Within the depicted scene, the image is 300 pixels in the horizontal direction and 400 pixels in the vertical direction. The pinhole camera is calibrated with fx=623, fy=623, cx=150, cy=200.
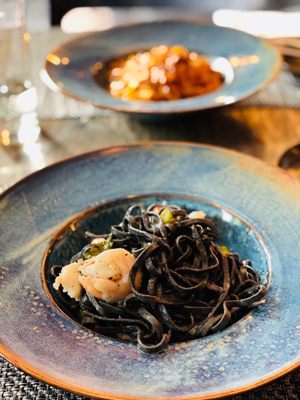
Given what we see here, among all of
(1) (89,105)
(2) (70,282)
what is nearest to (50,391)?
(2) (70,282)

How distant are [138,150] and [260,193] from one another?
439mm

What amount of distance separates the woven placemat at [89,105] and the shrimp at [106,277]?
1.28 m

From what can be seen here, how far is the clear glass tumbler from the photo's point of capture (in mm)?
2521

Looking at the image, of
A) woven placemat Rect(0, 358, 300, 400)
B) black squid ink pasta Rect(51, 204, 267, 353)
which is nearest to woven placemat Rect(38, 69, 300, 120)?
black squid ink pasta Rect(51, 204, 267, 353)

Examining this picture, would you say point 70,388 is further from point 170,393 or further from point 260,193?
point 260,193

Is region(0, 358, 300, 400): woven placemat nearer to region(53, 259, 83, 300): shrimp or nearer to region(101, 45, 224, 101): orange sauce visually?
region(53, 259, 83, 300): shrimp

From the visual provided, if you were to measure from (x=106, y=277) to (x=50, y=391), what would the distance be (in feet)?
0.92

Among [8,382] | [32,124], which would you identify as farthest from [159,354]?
[32,124]

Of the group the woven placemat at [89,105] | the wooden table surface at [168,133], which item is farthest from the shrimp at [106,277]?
the woven placemat at [89,105]

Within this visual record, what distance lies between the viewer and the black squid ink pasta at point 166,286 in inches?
56.0

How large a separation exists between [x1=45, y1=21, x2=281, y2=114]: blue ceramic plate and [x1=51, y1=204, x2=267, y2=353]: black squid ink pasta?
0.84 meters

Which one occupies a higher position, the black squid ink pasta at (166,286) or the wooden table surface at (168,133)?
the black squid ink pasta at (166,286)

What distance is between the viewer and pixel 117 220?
1.88m

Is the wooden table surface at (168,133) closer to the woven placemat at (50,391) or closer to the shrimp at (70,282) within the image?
the shrimp at (70,282)
